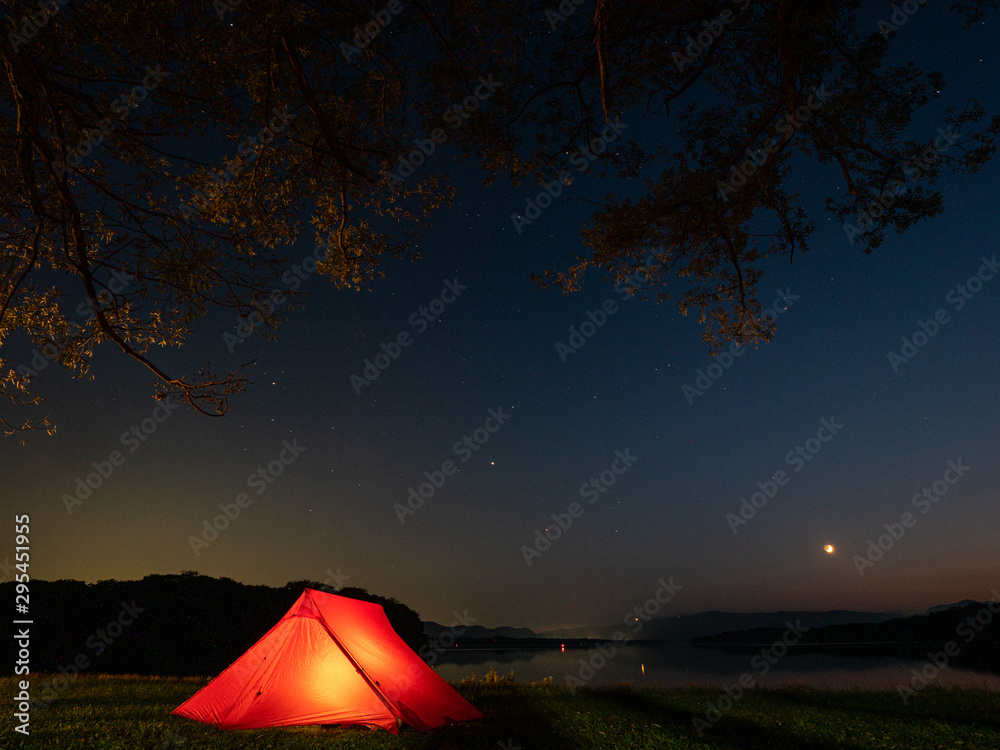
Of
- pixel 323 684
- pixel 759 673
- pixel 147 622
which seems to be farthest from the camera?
pixel 759 673

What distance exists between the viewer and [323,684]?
686 centimetres

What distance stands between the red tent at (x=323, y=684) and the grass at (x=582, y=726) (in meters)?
0.23

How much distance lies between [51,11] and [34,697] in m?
9.69

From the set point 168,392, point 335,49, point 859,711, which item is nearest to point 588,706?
point 859,711

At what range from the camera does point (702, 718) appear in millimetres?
7637

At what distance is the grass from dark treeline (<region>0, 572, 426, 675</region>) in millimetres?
9693

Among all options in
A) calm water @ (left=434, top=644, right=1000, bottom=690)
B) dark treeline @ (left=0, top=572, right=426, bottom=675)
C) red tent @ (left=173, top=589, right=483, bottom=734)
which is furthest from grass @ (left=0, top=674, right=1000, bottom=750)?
dark treeline @ (left=0, top=572, right=426, bottom=675)

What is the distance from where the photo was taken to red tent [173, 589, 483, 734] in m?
6.60

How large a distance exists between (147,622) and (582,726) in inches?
738

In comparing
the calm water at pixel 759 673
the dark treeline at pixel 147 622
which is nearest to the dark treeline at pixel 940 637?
the calm water at pixel 759 673

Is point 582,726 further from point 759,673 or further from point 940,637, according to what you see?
point 940,637

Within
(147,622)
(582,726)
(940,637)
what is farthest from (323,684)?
(940,637)

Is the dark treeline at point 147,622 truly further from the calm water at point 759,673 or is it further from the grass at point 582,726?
the grass at point 582,726

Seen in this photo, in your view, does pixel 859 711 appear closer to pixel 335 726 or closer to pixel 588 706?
pixel 588 706
